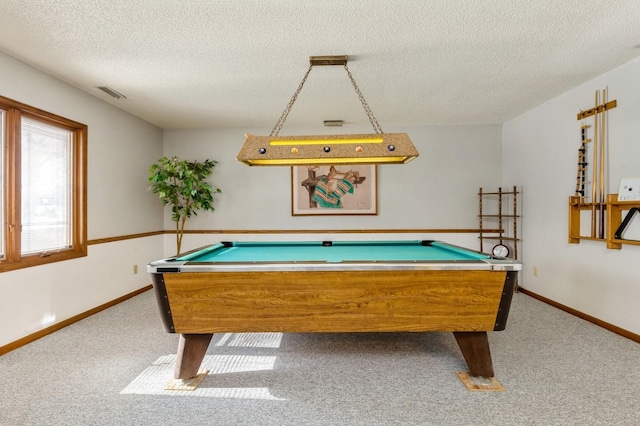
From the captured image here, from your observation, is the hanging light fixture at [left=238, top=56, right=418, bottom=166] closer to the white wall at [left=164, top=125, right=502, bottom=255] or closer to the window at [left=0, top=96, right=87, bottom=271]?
the window at [left=0, top=96, right=87, bottom=271]

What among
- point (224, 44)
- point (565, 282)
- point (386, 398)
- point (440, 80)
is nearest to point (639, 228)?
point (565, 282)

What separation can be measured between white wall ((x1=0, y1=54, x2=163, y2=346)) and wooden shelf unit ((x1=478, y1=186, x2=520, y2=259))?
4.77m

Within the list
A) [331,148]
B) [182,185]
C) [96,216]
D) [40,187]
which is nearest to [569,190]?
[331,148]

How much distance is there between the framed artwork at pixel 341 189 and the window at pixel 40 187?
2.68m

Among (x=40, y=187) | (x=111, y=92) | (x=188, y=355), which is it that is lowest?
(x=188, y=355)

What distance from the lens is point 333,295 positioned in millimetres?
2057

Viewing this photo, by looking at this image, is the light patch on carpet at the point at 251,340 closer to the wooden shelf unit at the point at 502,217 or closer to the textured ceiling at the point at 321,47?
the textured ceiling at the point at 321,47

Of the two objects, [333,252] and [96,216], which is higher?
[96,216]

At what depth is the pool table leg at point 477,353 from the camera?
7.11 feet

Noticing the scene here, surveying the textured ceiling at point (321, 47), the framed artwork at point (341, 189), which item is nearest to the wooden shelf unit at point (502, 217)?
the textured ceiling at point (321, 47)

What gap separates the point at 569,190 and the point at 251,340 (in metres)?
3.67

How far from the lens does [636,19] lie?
2.27m

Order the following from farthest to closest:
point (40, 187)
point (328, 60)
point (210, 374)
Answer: point (40, 187) → point (328, 60) → point (210, 374)

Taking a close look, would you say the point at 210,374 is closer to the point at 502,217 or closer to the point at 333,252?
the point at 333,252
